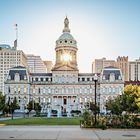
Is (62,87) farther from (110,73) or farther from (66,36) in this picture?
(66,36)

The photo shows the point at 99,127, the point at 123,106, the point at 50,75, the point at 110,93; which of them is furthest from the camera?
the point at 50,75

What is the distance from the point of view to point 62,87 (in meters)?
160

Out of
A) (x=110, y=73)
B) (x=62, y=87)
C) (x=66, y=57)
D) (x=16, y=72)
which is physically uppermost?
(x=66, y=57)

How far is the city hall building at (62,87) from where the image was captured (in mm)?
153750

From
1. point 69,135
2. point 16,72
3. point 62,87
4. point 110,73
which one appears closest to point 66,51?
point 62,87

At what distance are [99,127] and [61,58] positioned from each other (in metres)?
134

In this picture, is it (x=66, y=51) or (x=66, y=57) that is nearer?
(x=66, y=57)

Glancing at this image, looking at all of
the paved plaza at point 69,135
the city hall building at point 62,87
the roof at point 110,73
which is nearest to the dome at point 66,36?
the city hall building at point 62,87

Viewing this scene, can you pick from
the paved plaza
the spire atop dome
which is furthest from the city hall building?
the paved plaza

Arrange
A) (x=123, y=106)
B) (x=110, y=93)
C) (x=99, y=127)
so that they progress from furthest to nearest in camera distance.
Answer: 1. (x=110, y=93)
2. (x=123, y=106)
3. (x=99, y=127)

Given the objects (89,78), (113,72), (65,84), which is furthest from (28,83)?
(113,72)

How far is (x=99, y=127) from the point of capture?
125ft

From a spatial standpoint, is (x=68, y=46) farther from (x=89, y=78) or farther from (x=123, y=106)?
(x=123, y=106)

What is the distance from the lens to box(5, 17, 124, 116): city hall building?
154 m
